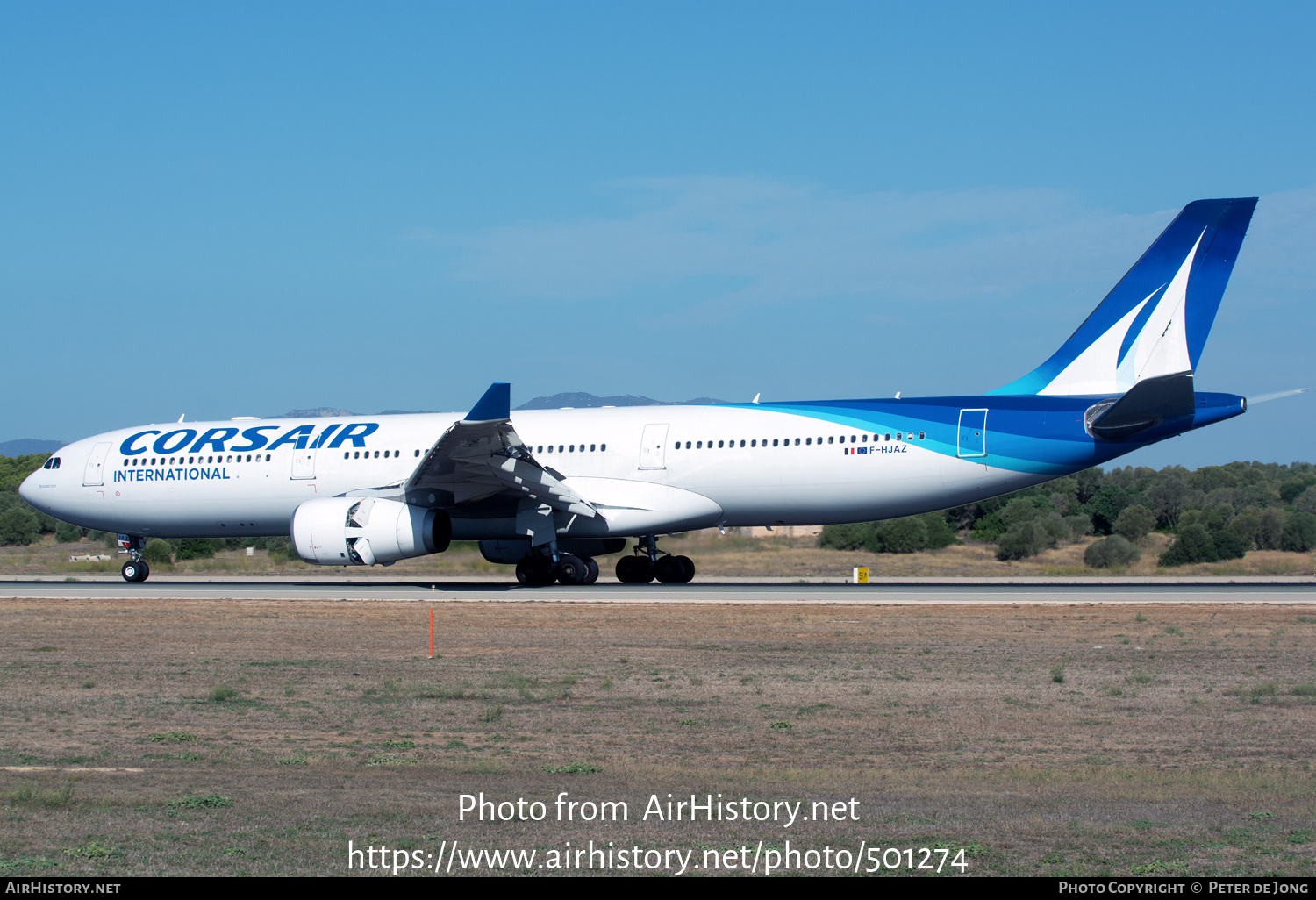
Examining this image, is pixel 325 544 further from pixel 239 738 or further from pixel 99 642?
pixel 239 738

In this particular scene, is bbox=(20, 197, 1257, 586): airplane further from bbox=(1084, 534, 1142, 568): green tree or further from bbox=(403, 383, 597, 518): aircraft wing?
bbox=(1084, 534, 1142, 568): green tree

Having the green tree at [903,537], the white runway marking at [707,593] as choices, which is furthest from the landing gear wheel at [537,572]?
the green tree at [903,537]

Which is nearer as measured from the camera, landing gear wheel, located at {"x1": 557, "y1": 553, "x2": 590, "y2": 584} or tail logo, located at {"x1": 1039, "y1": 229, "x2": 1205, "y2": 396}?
tail logo, located at {"x1": 1039, "y1": 229, "x2": 1205, "y2": 396}

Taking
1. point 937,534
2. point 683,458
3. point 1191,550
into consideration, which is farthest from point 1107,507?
point 683,458

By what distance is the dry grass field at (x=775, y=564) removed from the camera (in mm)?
30594

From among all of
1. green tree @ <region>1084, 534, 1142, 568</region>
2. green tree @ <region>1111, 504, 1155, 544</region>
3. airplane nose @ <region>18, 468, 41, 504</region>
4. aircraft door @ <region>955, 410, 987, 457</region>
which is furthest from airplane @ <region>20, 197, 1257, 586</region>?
green tree @ <region>1111, 504, 1155, 544</region>

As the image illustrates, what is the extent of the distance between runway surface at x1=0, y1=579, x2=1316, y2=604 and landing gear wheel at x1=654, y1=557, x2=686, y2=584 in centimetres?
98

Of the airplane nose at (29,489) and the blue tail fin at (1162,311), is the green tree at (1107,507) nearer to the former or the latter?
the blue tail fin at (1162,311)

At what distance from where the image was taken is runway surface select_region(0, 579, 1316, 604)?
68.8 ft

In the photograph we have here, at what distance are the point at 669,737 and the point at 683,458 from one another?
50.9 ft

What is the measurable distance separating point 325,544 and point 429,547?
6.46ft

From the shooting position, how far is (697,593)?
2283 centimetres

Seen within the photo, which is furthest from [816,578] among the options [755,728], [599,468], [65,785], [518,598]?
[65,785]

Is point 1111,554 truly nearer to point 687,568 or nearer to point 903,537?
point 903,537
